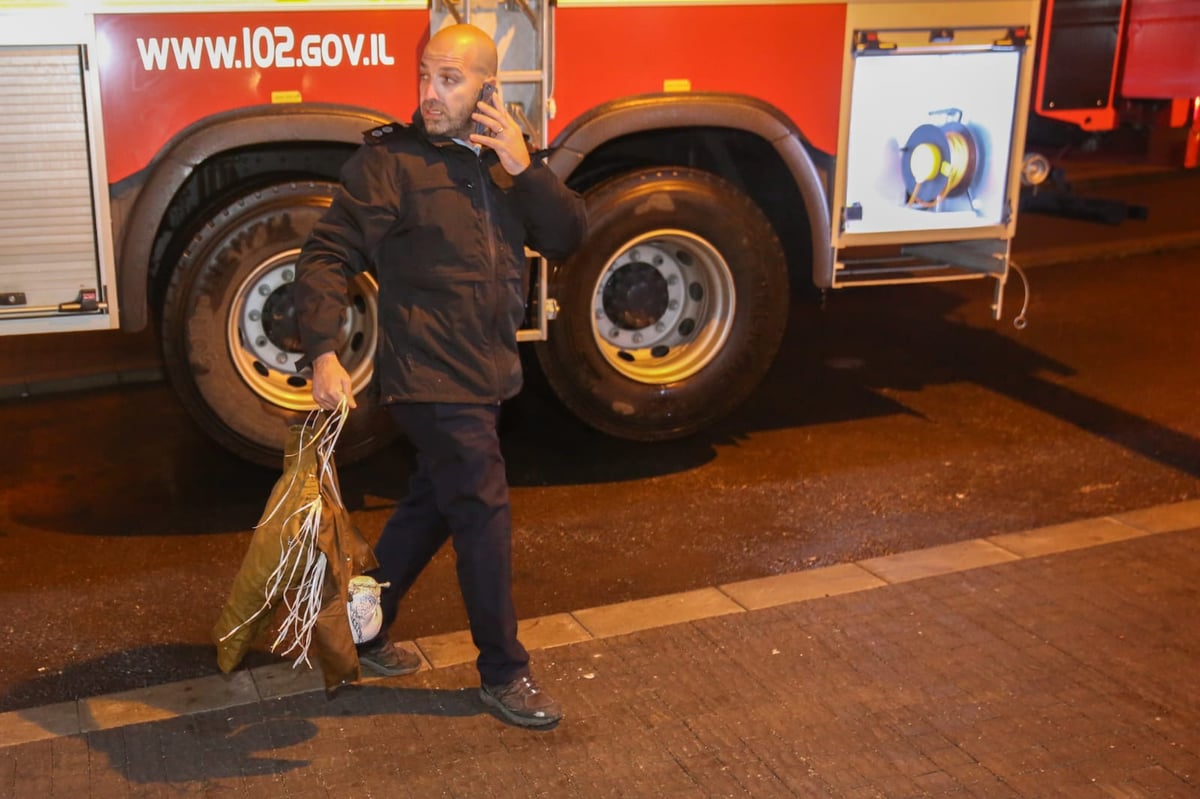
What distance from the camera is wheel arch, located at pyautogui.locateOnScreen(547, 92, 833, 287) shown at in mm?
5820

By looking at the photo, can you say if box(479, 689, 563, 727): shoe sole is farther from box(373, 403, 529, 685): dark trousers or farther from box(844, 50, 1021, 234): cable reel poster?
box(844, 50, 1021, 234): cable reel poster

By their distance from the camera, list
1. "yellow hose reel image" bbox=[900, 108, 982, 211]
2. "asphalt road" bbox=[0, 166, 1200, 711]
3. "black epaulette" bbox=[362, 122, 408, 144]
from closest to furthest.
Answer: "black epaulette" bbox=[362, 122, 408, 144]
"asphalt road" bbox=[0, 166, 1200, 711]
"yellow hose reel image" bbox=[900, 108, 982, 211]

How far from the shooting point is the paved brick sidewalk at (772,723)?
3.89m

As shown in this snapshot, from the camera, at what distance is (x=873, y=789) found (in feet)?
12.7

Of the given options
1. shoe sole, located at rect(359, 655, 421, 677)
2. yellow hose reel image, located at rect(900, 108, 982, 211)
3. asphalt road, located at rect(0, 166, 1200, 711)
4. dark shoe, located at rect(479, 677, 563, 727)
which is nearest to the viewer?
dark shoe, located at rect(479, 677, 563, 727)

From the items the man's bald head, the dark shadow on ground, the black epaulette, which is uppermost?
the man's bald head

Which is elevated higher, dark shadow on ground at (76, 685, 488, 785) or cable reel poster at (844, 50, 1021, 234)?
cable reel poster at (844, 50, 1021, 234)

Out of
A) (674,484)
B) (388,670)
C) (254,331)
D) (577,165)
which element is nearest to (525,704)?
(388,670)

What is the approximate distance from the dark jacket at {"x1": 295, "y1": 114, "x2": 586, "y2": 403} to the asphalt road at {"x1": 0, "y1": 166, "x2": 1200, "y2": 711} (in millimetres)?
1220

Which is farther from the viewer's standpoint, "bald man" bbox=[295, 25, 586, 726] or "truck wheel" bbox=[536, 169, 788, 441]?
"truck wheel" bbox=[536, 169, 788, 441]

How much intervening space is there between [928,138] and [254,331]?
298 cm

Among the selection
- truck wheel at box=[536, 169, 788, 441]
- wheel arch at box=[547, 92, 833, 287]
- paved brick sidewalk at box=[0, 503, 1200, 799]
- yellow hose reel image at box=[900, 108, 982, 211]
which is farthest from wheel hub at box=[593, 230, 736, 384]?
paved brick sidewalk at box=[0, 503, 1200, 799]

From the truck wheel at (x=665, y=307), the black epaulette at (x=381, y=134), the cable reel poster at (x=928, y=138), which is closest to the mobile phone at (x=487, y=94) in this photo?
the black epaulette at (x=381, y=134)

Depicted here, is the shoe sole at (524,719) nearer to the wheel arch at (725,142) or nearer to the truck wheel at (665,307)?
the truck wheel at (665,307)
